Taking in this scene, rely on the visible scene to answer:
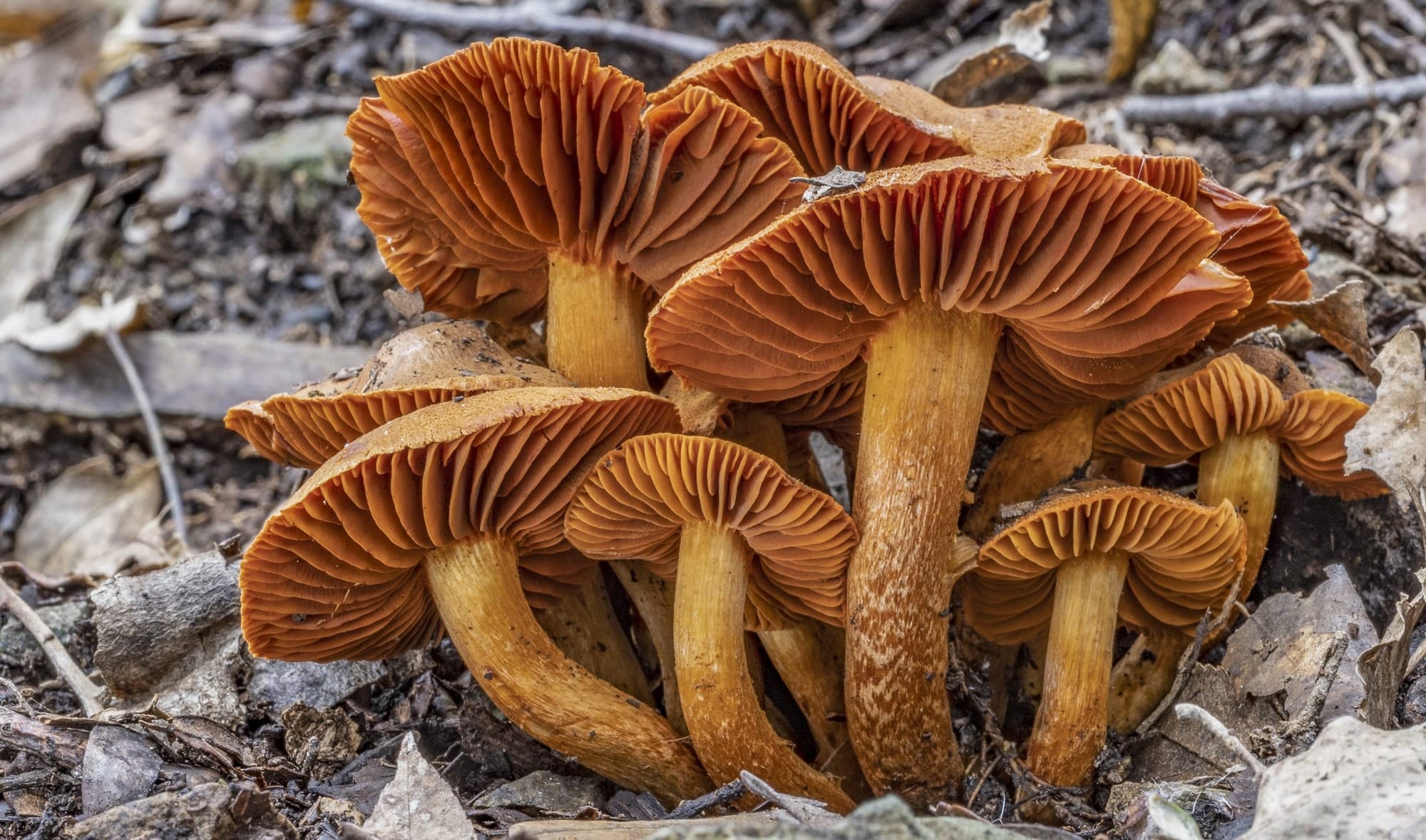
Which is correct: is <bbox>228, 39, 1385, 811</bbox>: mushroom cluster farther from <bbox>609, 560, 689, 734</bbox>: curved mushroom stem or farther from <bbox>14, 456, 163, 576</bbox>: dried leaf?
<bbox>14, 456, 163, 576</bbox>: dried leaf

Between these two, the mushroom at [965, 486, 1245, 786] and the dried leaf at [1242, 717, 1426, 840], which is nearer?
the dried leaf at [1242, 717, 1426, 840]

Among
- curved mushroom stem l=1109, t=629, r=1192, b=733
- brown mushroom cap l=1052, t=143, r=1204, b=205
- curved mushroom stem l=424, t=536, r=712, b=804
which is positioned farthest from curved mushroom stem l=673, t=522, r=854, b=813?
brown mushroom cap l=1052, t=143, r=1204, b=205

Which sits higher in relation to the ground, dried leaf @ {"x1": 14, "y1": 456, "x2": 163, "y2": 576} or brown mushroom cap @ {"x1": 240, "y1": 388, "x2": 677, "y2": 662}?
brown mushroom cap @ {"x1": 240, "y1": 388, "x2": 677, "y2": 662}

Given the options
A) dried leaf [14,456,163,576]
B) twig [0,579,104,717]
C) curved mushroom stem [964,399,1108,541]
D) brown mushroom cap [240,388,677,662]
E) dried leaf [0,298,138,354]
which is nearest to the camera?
brown mushroom cap [240,388,677,662]

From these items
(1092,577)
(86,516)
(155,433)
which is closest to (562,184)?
(1092,577)

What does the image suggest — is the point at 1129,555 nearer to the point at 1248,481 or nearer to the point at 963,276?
the point at 1248,481

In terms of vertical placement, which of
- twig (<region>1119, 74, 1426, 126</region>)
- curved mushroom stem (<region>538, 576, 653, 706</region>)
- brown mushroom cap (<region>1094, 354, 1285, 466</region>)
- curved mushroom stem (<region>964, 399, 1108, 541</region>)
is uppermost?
twig (<region>1119, 74, 1426, 126</region>)

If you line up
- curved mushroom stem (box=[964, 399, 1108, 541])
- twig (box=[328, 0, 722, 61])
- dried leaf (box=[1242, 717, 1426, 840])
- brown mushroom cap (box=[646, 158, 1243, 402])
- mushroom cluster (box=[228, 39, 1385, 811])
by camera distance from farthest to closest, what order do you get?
1. twig (box=[328, 0, 722, 61])
2. curved mushroom stem (box=[964, 399, 1108, 541])
3. mushroom cluster (box=[228, 39, 1385, 811])
4. brown mushroom cap (box=[646, 158, 1243, 402])
5. dried leaf (box=[1242, 717, 1426, 840])

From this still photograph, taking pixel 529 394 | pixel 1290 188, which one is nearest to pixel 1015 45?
pixel 1290 188
